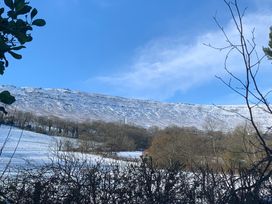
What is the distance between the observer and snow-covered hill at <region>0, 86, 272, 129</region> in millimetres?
139250

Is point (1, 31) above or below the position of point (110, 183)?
above

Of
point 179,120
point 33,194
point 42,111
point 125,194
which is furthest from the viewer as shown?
point 179,120

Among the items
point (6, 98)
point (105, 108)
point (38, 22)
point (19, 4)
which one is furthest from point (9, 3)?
point (105, 108)

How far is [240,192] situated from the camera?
2340 millimetres

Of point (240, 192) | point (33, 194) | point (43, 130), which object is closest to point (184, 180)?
point (33, 194)

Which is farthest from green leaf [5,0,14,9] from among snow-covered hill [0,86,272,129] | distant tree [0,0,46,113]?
snow-covered hill [0,86,272,129]

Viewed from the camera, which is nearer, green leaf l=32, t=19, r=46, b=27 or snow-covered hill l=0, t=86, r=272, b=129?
green leaf l=32, t=19, r=46, b=27

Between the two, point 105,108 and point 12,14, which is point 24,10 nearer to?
point 12,14

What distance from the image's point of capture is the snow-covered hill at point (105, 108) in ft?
457

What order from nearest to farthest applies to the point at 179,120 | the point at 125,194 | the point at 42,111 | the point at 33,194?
the point at 33,194 < the point at 125,194 < the point at 42,111 < the point at 179,120

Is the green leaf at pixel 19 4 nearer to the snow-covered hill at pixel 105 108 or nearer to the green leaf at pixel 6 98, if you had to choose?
the green leaf at pixel 6 98

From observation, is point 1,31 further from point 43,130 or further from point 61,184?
point 43,130

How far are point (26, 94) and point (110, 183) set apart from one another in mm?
146638

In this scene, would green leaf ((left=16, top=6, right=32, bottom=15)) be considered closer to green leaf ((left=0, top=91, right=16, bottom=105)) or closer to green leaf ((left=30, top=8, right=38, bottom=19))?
green leaf ((left=30, top=8, right=38, bottom=19))
